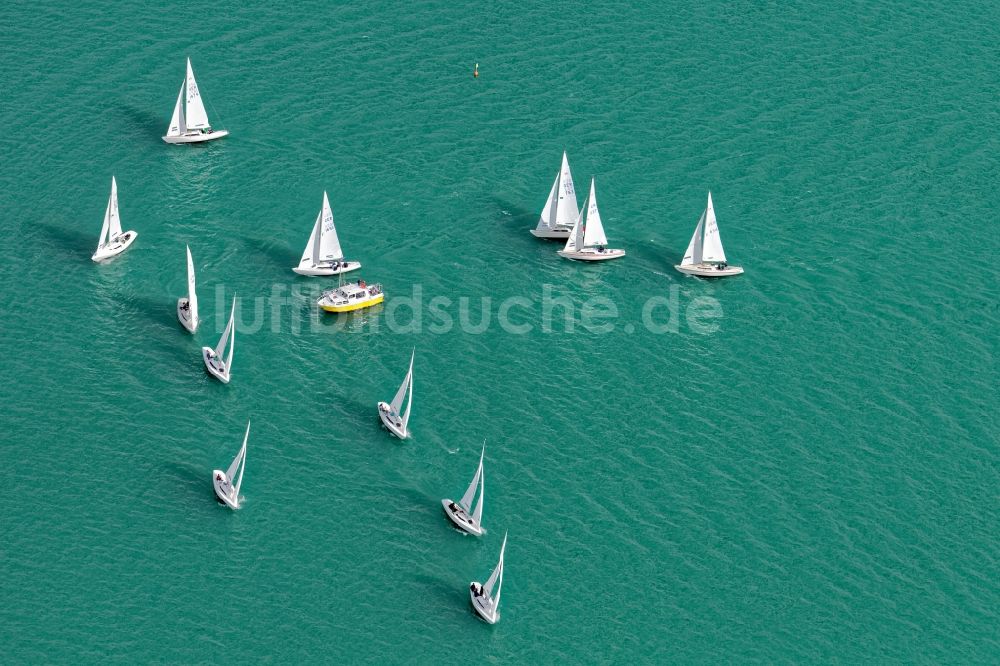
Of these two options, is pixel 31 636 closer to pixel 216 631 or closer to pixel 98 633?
pixel 98 633

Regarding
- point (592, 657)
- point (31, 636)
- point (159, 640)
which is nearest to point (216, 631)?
point (159, 640)

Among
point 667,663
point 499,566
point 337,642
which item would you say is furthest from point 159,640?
point 667,663

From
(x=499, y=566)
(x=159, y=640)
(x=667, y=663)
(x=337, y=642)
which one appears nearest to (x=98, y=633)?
(x=159, y=640)

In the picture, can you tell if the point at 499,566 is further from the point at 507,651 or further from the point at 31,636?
the point at 31,636

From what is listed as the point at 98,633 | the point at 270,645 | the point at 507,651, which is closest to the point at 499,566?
the point at 507,651

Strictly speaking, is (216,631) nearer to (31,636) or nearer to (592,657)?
(31,636)

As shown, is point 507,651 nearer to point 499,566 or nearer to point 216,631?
point 499,566
